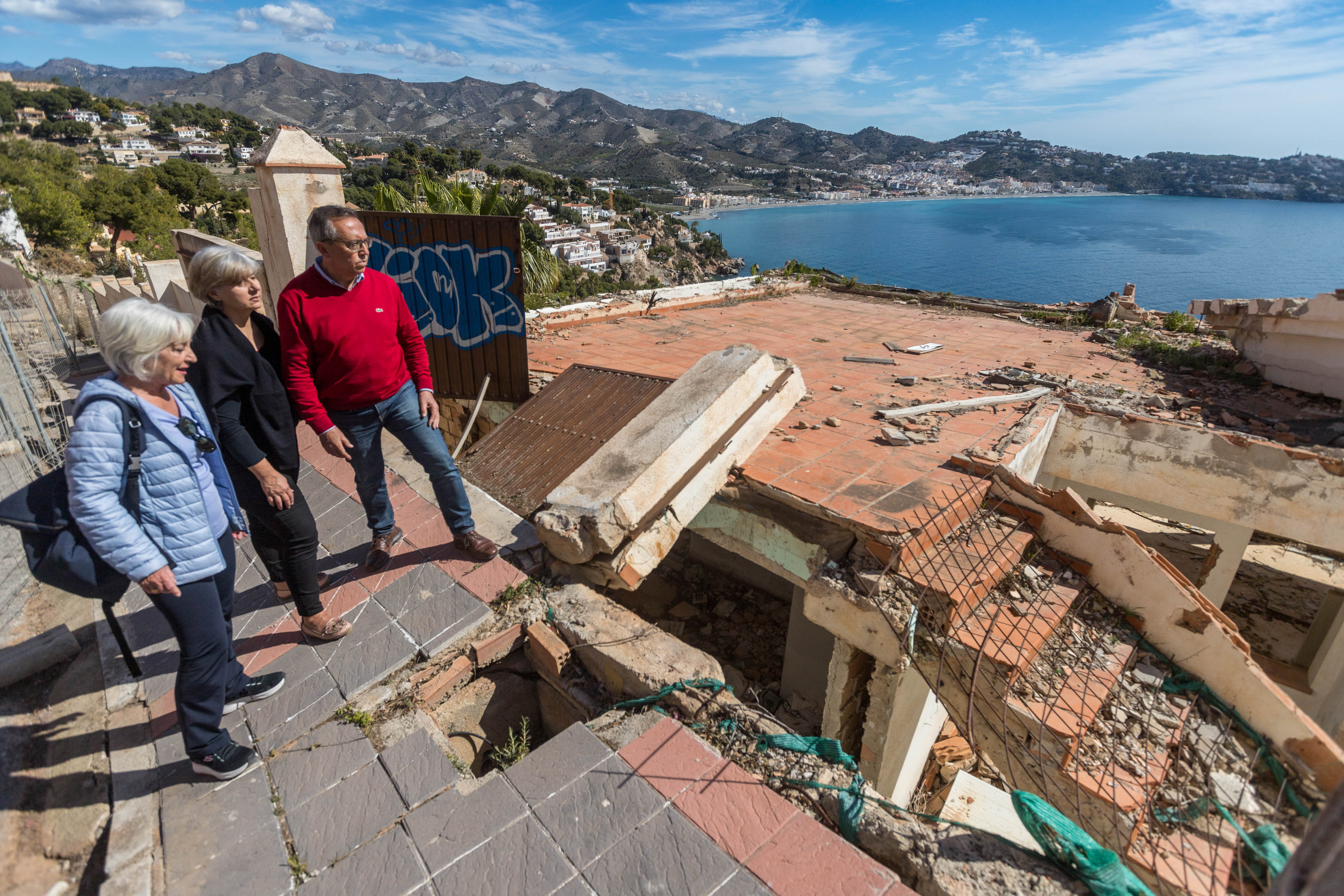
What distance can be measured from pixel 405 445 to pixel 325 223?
1.20m

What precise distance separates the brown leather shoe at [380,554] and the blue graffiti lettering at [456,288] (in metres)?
2.38

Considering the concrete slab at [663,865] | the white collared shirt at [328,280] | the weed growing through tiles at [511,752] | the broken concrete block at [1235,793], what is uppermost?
the white collared shirt at [328,280]

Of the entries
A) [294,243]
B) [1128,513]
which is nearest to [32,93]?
[294,243]

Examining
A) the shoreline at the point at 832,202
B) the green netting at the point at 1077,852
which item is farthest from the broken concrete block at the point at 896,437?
the shoreline at the point at 832,202

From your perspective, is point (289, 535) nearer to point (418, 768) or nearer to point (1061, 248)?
point (418, 768)

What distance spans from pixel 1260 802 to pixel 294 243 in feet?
23.7

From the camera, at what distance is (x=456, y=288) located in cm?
534

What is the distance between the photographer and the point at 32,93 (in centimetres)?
9656

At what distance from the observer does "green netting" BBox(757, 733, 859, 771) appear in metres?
2.40

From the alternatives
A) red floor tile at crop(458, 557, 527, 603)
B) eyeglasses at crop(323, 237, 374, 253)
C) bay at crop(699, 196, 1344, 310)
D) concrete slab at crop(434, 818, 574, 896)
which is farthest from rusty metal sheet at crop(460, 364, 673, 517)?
bay at crop(699, 196, 1344, 310)

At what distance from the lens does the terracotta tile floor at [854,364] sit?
389 centimetres

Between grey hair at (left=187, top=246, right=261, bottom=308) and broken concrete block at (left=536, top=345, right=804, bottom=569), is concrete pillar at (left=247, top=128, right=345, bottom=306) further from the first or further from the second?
broken concrete block at (left=536, top=345, right=804, bottom=569)

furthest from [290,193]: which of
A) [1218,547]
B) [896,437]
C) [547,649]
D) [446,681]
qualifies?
[1218,547]

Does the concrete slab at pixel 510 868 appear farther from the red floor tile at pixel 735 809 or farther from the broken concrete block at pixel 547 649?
the broken concrete block at pixel 547 649
